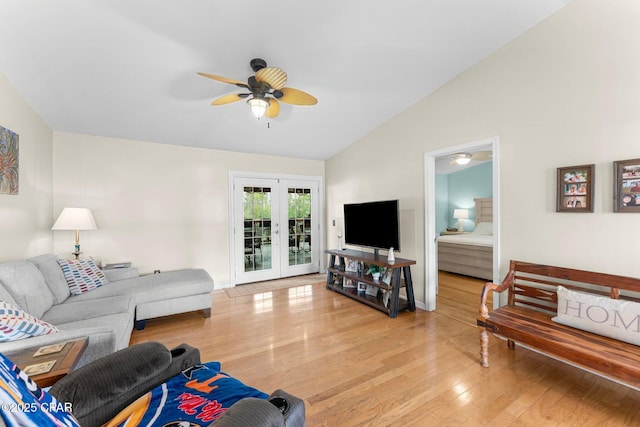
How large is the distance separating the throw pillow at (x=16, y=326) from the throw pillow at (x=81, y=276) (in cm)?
132

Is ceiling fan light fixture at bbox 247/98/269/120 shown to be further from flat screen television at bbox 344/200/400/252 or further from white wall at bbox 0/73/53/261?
white wall at bbox 0/73/53/261

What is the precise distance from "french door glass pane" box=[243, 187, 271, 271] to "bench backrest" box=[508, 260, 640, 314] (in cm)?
358

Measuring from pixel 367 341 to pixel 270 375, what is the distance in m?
0.98

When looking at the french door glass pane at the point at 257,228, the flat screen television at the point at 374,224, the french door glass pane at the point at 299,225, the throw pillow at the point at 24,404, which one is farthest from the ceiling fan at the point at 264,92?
the french door glass pane at the point at 299,225

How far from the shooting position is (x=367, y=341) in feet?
8.50

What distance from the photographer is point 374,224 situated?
3.70 metres

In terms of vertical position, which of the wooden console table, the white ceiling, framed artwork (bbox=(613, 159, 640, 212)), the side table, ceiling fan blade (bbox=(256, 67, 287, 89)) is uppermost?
the white ceiling

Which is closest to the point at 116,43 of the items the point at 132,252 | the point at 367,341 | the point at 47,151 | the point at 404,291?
the point at 47,151

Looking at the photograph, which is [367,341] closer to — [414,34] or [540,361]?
[540,361]

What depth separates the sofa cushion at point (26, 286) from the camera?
1862 millimetres

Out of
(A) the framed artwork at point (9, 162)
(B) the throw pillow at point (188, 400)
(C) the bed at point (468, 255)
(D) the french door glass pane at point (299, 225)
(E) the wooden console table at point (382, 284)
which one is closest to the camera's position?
(B) the throw pillow at point (188, 400)

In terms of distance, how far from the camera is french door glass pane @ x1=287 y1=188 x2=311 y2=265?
16.6 feet

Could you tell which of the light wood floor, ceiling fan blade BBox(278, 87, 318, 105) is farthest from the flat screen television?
ceiling fan blade BBox(278, 87, 318, 105)

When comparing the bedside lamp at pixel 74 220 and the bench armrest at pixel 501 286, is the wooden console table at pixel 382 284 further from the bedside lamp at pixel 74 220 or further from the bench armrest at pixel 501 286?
the bedside lamp at pixel 74 220
